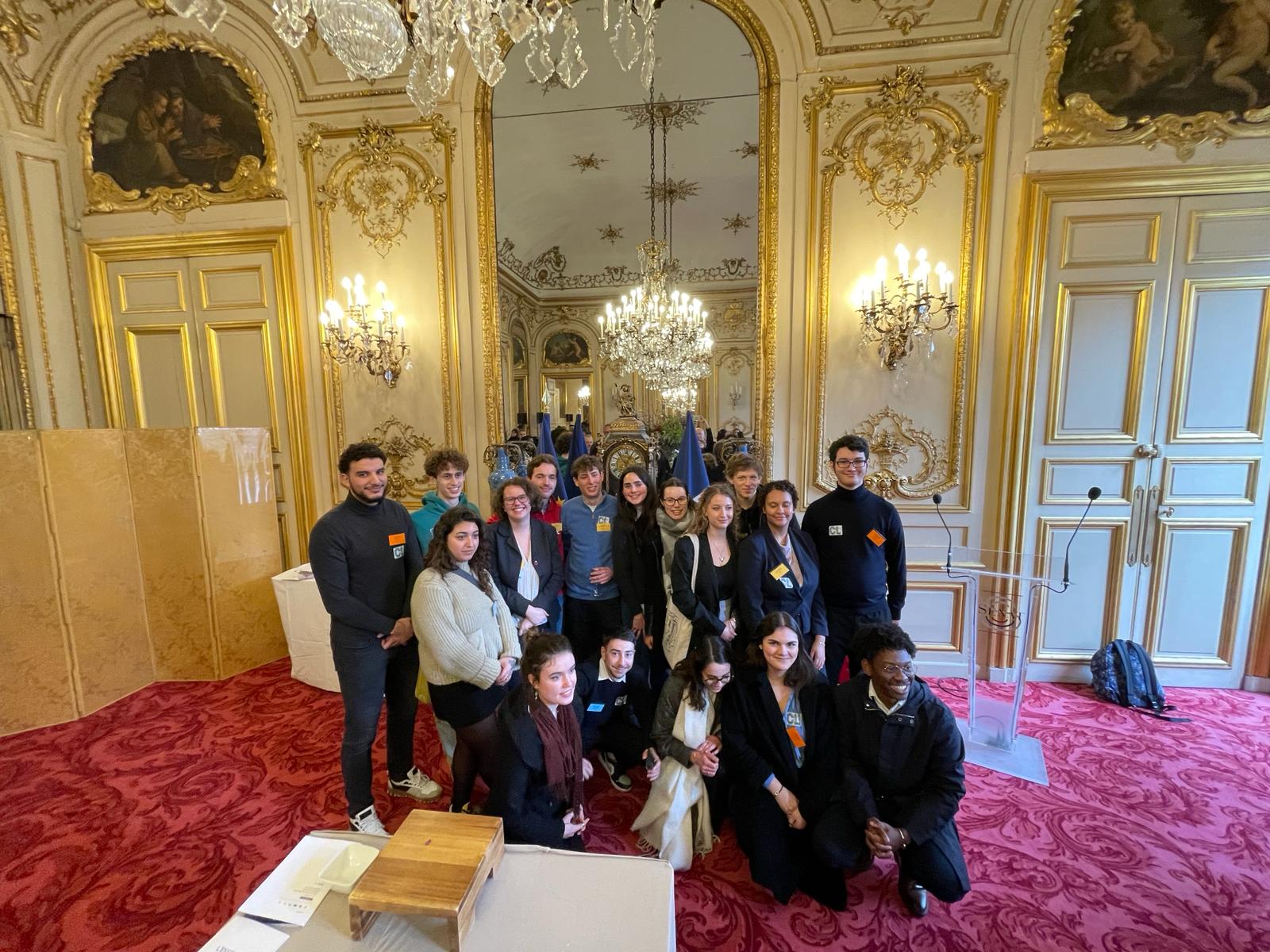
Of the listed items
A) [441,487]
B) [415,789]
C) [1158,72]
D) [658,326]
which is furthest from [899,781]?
[1158,72]

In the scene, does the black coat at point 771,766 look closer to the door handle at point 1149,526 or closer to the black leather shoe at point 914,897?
the black leather shoe at point 914,897

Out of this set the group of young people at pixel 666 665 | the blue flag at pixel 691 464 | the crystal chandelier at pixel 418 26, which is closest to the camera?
the crystal chandelier at pixel 418 26

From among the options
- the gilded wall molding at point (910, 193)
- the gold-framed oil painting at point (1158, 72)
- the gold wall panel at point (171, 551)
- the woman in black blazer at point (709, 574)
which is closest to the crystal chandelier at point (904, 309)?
the gilded wall molding at point (910, 193)

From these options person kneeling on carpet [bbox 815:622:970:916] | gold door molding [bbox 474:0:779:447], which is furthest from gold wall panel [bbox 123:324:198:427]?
person kneeling on carpet [bbox 815:622:970:916]

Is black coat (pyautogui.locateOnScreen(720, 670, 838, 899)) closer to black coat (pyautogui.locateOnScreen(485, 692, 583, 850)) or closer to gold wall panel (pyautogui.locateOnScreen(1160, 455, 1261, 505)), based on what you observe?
black coat (pyautogui.locateOnScreen(485, 692, 583, 850))

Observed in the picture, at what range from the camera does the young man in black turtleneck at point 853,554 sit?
2541mm

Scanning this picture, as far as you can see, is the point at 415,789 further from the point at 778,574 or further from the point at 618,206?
the point at 618,206

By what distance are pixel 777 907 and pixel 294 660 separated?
3.14m

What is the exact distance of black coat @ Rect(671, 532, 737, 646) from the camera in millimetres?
2328

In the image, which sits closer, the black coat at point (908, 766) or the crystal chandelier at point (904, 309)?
the black coat at point (908, 766)

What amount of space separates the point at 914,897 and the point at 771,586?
3.78 ft

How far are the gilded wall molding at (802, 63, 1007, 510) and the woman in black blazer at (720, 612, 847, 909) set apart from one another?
181cm

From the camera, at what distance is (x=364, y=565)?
2.11 m

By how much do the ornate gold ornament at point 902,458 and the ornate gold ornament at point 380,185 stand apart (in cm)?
338
